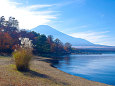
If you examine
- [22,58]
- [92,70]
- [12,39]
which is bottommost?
[92,70]

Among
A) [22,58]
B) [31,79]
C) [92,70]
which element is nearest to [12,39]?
[92,70]

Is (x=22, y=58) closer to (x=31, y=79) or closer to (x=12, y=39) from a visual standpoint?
(x=31, y=79)

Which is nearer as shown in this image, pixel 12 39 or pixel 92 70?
pixel 92 70

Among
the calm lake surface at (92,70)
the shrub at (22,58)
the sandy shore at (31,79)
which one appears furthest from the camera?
the calm lake surface at (92,70)

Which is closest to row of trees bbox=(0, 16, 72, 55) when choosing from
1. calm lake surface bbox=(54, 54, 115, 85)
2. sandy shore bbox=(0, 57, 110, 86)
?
calm lake surface bbox=(54, 54, 115, 85)

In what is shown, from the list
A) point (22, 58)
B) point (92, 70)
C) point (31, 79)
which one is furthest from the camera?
point (92, 70)

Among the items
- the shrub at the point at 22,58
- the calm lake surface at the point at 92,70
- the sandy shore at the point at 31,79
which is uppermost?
the shrub at the point at 22,58

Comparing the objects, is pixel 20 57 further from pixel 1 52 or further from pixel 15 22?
pixel 15 22

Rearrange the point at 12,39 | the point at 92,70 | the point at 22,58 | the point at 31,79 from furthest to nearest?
the point at 12,39, the point at 92,70, the point at 22,58, the point at 31,79

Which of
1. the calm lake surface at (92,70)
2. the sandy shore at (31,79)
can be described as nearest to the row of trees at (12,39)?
the calm lake surface at (92,70)

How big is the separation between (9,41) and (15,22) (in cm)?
2385

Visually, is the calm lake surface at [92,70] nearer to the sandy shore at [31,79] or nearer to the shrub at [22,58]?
the sandy shore at [31,79]

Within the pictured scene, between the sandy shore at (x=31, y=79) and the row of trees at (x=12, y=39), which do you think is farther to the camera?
the row of trees at (x=12, y=39)

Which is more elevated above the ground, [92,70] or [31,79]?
[31,79]
